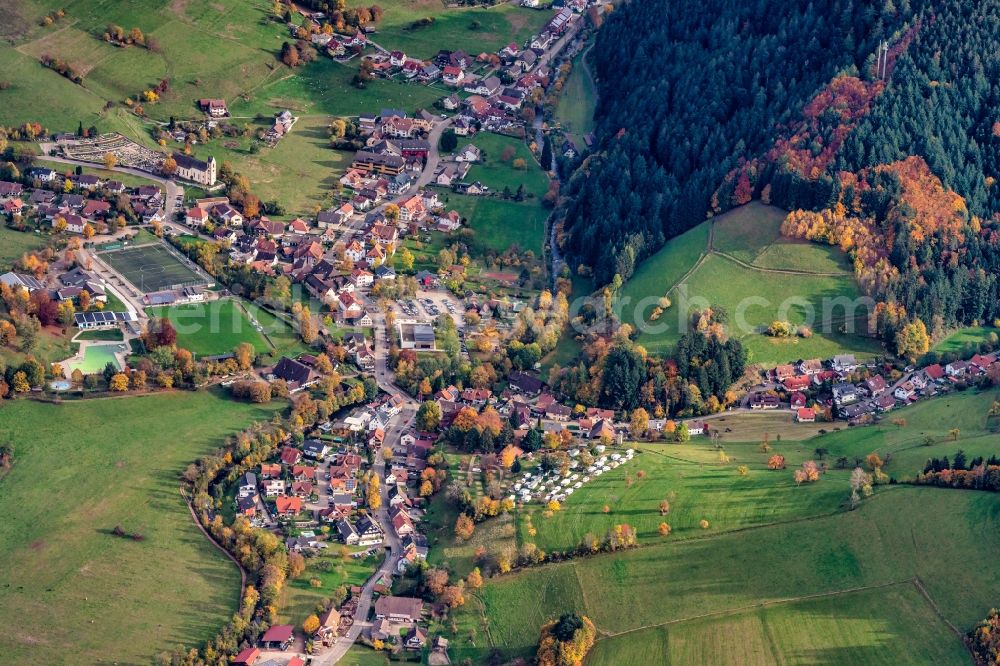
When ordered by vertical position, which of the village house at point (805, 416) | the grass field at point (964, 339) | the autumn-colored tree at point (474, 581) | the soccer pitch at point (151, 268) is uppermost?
the soccer pitch at point (151, 268)

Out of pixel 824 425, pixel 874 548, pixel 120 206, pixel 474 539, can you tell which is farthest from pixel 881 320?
pixel 120 206

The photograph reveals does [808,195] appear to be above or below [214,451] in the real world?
above

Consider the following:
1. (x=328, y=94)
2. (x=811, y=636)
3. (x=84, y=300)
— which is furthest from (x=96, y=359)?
(x=811, y=636)

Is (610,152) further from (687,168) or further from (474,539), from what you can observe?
(474,539)

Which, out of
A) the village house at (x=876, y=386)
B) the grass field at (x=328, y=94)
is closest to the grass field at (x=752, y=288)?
the village house at (x=876, y=386)

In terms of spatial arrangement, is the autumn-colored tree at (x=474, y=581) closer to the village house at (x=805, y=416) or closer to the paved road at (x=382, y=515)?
the paved road at (x=382, y=515)
